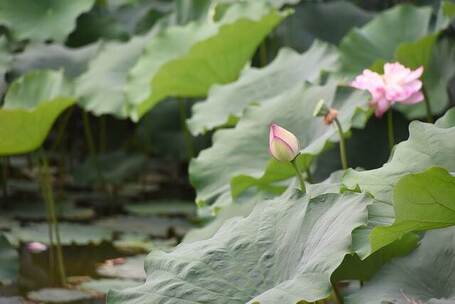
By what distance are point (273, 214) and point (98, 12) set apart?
281 centimetres

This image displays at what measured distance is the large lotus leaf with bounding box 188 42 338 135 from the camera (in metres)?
3.01

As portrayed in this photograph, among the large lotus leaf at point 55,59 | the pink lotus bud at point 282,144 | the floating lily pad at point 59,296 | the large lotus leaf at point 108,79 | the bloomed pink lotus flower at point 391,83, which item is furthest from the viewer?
the large lotus leaf at point 55,59

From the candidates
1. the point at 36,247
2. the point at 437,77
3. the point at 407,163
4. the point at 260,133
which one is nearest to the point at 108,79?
the point at 36,247

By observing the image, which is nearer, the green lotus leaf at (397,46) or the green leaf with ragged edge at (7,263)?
the green leaf with ragged edge at (7,263)

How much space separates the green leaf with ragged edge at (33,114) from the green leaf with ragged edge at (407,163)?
4.00 ft

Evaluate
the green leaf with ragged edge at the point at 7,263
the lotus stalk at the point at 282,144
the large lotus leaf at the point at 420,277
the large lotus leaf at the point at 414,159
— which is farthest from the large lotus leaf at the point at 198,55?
the large lotus leaf at the point at 420,277

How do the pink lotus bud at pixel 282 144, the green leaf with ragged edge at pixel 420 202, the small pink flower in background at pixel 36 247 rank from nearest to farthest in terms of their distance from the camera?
the green leaf with ragged edge at pixel 420 202, the pink lotus bud at pixel 282 144, the small pink flower in background at pixel 36 247

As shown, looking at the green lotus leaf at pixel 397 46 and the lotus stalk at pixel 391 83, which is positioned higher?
the lotus stalk at pixel 391 83

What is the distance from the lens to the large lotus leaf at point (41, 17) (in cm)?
412

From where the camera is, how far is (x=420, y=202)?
1.58 metres

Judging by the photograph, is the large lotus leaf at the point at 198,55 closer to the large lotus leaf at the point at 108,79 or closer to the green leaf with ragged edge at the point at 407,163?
the large lotus leaf at the point at 108,79

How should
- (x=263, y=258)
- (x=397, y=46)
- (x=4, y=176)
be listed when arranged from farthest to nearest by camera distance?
1. (x=4, y=176)
2. (x=397, y=46)
3. (x=263, y=258)

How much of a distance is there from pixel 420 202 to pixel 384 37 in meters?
1.84

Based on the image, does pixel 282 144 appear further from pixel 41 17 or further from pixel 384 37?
pixel 41 17
